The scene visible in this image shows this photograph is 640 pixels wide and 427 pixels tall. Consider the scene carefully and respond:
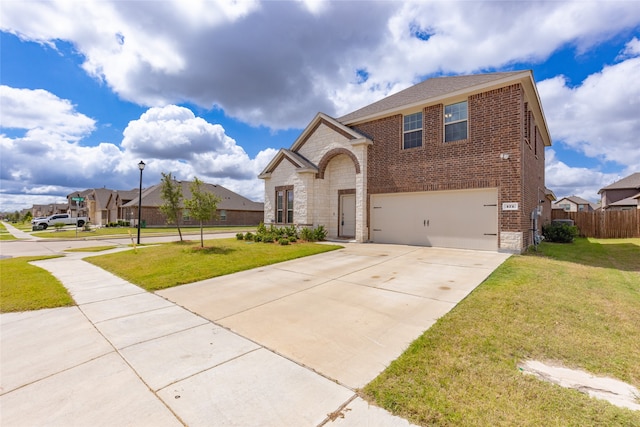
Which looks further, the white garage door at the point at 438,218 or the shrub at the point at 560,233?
the shrub at the point at 560,233

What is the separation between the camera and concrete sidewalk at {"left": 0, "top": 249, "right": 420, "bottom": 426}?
2.48 meters

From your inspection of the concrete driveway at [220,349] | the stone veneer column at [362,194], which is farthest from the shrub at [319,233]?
the concrete driveway at [220,349]

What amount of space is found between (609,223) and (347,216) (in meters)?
17.9

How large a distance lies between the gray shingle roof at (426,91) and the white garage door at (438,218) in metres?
4.05

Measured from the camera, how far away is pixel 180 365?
10.9ft

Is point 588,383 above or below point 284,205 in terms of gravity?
below

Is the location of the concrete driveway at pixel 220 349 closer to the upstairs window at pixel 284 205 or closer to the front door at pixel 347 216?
the front door at pixel 347 216

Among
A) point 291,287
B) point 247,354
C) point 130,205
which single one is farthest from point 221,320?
point 130,205

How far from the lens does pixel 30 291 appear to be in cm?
657

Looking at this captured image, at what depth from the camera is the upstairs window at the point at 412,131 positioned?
41.9 feet

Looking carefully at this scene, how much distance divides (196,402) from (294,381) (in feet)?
3.06

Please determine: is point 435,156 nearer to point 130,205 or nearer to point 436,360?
point 436,360

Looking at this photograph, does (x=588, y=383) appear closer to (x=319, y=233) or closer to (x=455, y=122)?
(x=455, y=122)

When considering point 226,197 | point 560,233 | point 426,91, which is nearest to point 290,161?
point 426,91
